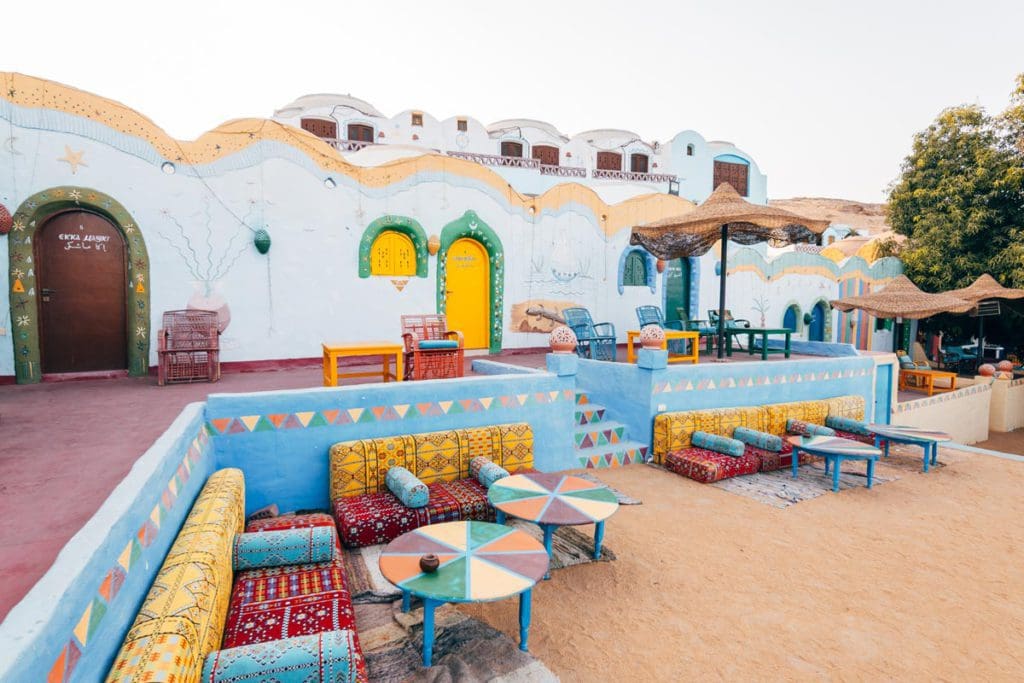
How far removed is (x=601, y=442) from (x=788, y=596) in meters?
3.28

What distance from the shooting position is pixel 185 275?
24.7ft

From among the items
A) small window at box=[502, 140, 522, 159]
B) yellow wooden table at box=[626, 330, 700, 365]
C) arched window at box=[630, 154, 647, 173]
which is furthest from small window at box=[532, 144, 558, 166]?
yellow wooden table at box=[626, 330, 700, 365]

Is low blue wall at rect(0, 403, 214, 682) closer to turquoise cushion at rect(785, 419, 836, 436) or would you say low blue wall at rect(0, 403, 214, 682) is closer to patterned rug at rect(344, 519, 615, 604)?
patterned rug at rect(344, 519, 615, 604)

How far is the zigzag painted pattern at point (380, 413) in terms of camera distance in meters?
4.69

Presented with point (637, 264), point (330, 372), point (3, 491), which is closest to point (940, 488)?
point (637, 264)

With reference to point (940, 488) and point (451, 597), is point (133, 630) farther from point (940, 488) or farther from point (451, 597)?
point (940, 488)

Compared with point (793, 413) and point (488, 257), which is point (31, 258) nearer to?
point (488, 257)

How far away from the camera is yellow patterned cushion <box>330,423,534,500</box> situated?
15.9 feet

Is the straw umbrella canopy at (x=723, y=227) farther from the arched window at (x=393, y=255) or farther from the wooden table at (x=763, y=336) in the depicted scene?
the arched window at (x=393, y=255)

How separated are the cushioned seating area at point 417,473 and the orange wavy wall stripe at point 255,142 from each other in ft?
17.0

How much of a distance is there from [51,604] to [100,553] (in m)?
0.38

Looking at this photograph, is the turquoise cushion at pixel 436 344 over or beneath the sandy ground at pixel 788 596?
over

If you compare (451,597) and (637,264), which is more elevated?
(637,264)

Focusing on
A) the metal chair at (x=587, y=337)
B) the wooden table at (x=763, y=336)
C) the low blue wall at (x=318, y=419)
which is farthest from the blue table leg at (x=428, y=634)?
the wooden table at (x=763, y=336)
